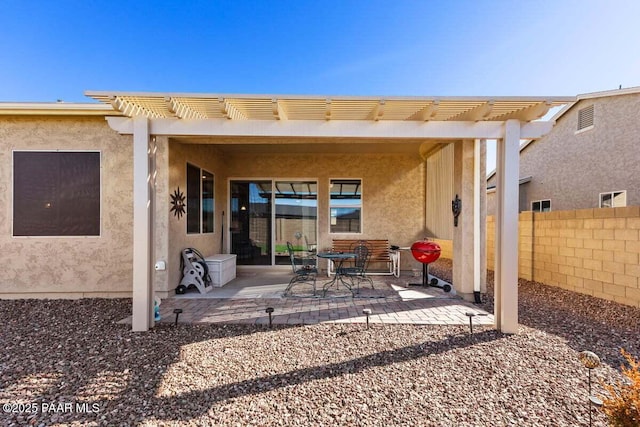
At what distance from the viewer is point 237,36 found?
10.2 metres

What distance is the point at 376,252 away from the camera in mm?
7309

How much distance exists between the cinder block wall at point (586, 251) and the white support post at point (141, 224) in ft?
23.0

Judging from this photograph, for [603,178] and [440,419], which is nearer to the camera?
[440,419]

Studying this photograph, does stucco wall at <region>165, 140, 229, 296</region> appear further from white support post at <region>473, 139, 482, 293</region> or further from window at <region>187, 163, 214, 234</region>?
white support post at <region>473, 139, 482, 293</region>

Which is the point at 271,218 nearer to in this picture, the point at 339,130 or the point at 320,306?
the point at 320,306

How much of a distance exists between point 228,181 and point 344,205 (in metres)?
3.14

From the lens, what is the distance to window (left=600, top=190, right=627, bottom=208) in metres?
8.48

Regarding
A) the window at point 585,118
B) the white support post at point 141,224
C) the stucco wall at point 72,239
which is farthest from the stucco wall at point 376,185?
the window at point 585,118

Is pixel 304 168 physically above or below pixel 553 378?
above

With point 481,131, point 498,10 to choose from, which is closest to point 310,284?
point 481,131

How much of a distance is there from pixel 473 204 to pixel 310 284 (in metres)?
3.57

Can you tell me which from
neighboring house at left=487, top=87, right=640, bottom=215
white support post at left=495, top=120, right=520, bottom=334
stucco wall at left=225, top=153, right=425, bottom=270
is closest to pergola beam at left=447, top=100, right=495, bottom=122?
white support post at left=495, top=120, right=520, bottom=334

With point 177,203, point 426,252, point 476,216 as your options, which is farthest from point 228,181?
point 476,216

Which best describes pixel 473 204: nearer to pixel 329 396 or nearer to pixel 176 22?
pixel 329 396
